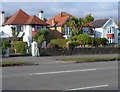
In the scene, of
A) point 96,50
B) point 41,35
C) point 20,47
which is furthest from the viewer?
point 41,35

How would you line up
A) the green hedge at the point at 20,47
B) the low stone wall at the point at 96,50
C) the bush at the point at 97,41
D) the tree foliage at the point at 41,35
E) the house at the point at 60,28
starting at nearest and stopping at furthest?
the green hedge at the point at 20,47 < the low stone wall at the point at 96,50 < the tree foliage at the point at 41,35 < the bush at the point at 97,41 < the house at the point at 60,28

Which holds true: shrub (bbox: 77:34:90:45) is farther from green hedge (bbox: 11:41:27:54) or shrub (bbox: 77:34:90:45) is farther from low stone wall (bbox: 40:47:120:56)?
green hedge (bbox: 11:41:27:54)

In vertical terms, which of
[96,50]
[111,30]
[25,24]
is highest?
[25,24]

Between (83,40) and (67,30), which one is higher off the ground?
(67,30)

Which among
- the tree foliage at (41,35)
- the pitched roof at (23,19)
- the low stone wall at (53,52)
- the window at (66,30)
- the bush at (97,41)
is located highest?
the pitched roof at (23,19)

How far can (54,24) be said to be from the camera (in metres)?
63.6

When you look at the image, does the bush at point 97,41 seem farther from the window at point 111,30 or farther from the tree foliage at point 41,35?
the window at point 111,30

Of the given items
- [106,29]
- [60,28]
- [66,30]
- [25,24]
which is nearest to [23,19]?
[25,24]

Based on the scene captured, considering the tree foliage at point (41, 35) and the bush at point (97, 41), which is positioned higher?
the tree foliage at point (41, 35)

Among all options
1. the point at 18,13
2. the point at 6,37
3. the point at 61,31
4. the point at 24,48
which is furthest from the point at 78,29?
the point at 24,48

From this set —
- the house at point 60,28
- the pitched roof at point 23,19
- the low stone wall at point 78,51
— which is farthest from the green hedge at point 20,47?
the house at point 60,28

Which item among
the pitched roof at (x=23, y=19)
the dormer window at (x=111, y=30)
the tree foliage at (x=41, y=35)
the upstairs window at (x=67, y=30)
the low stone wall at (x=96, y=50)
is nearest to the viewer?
→ the low stone wall at (x=96, y=50)

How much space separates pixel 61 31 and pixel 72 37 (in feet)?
22.4

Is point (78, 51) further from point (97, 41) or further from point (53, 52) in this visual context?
point (97, 41)
